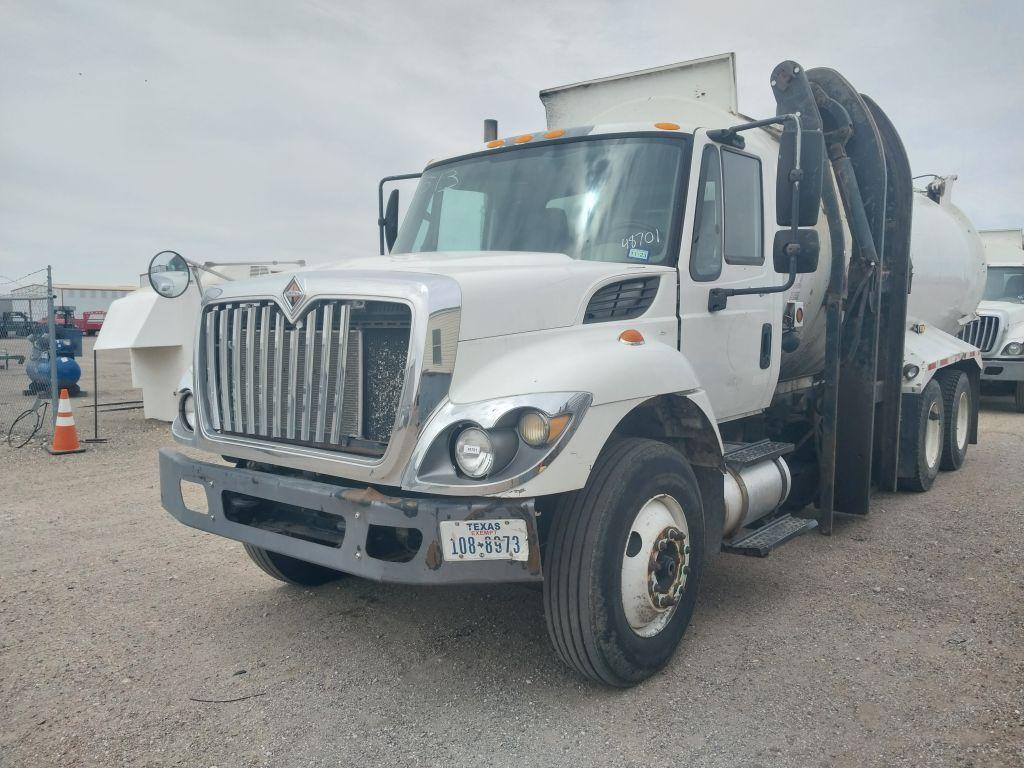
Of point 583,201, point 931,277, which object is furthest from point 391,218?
point 931,277

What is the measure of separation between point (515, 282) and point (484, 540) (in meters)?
1.11

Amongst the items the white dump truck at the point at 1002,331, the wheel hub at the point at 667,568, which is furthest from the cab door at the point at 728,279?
the white dump truck at the point at 1002,331

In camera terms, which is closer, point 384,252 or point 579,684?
point 579,684

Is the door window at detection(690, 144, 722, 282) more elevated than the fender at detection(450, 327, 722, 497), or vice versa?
the door window at detection(690, 144, 722, 282)

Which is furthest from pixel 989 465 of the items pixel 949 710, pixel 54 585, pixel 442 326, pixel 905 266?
pixel 54 585

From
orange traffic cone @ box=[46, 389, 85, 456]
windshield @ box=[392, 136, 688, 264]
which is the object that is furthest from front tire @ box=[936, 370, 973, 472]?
orange traffic cone @ box=[46, 389, 85, 456]

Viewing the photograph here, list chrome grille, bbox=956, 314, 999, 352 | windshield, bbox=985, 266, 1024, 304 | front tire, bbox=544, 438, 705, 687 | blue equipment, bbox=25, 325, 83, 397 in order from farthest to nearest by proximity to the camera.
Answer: windshield, bbox=985, 266, 1024, 304
blue equipment, bbox=25, 325, 83, 397
chrome grille, bbox=956, 314, 999, 352
front tire, bbox=544, 438, 705, 687

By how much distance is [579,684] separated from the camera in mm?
3652

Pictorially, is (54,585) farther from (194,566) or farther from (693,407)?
(693,407)

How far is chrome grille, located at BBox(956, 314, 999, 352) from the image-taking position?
41.1 ft

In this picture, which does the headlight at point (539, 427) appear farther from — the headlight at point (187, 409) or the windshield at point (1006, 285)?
the windshield at point (1006, 285)

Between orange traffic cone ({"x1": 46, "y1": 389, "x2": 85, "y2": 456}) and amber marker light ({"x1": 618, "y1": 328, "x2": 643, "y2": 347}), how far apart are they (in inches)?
306

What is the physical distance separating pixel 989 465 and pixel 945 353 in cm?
Answer: 169

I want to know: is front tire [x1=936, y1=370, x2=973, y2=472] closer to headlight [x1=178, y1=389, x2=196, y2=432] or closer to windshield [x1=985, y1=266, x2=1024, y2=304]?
windshield [x1=985, y1=266, x2=1024, y2=304]
